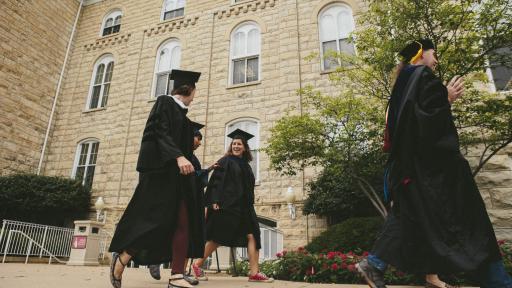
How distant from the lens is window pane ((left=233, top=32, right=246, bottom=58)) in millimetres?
12774

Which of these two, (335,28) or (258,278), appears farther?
(335,28)

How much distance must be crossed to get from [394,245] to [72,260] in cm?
943

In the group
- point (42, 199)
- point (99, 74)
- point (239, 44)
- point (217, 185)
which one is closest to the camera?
point (217, 185)

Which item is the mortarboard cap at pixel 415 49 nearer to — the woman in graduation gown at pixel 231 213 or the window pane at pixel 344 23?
the woman in graduation gown at pixel 231 213

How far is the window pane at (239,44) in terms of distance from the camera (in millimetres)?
12774

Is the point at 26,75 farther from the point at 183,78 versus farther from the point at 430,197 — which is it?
the point at 430,197

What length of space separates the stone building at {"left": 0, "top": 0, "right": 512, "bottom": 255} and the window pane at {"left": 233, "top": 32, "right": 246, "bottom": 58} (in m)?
0.05

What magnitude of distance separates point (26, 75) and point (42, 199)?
5908mm

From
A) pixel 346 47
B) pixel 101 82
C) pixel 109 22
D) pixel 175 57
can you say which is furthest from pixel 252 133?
pixel 109 22

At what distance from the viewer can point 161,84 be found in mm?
13680

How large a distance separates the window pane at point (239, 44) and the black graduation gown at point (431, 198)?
36.0 ft

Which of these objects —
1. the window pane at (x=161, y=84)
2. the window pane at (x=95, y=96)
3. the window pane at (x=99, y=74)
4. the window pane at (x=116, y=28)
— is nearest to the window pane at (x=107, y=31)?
the window pane at (x=116, y=28)

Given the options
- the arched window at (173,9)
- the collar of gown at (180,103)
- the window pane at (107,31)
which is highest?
the arched window at (173,9)

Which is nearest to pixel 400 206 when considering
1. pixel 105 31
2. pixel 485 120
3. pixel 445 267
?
pixel 445 267
